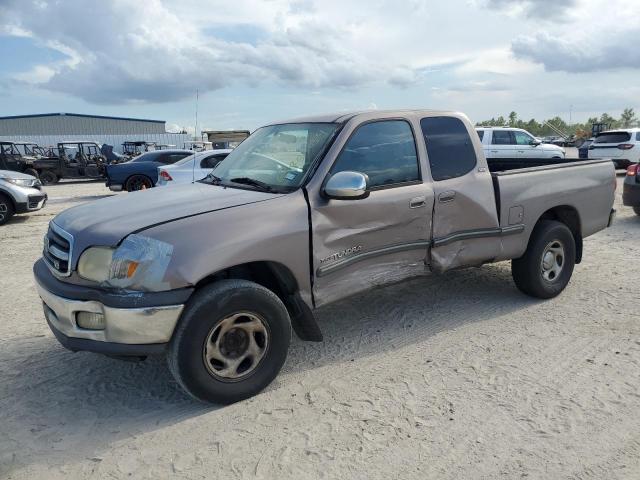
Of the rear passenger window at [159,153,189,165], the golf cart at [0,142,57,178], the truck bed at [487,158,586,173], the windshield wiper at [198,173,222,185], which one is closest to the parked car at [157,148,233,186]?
the rear passenger window at [159,153,189,165]

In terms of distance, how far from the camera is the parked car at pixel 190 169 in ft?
38.5

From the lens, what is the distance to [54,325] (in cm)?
324

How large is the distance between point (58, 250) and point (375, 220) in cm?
213

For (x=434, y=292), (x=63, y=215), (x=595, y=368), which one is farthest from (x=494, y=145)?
(x=63, y=215)

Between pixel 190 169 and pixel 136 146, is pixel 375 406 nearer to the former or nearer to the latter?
pixel 190 169

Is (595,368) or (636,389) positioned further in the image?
(595,368)

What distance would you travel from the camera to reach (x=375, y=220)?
3.76 metres

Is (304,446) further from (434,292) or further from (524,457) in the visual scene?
(434,292)

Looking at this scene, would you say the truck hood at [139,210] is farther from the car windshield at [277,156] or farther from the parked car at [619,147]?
the parked car at [619,147]

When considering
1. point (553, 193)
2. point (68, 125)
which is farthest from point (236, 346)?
point (68, 125)

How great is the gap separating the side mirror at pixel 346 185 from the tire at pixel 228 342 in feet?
2.61

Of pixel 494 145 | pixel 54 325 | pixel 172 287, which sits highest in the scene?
pixel 494 145

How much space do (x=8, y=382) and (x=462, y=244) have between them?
3.60 meters

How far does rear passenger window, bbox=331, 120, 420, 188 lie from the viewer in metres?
3.77
